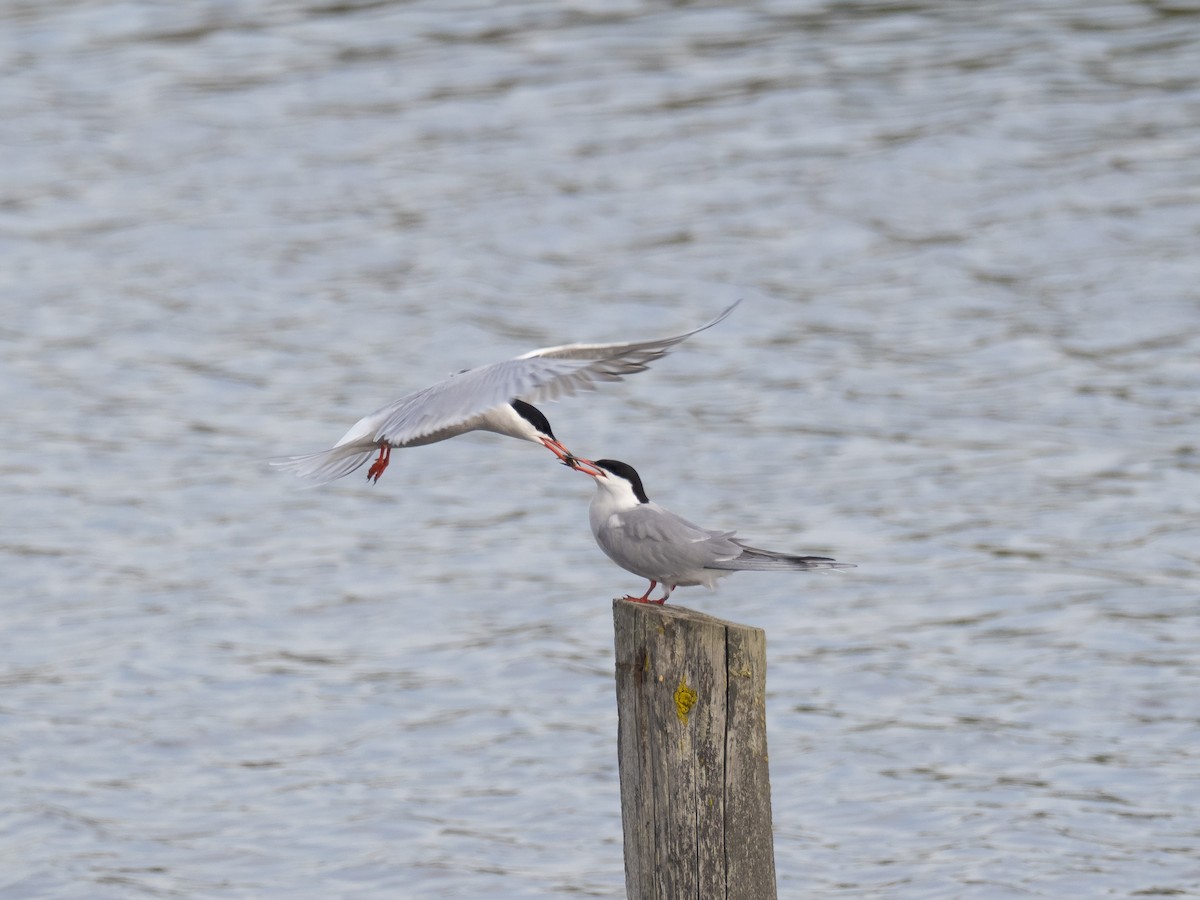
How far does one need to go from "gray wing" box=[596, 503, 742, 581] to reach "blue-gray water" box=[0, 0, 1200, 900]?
3.08 meters

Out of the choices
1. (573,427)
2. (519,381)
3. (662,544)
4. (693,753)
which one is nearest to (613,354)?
(519,381)

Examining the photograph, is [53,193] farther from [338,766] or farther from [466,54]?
[338,766]

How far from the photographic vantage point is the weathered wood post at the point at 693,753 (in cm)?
514

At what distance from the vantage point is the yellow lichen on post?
516cm

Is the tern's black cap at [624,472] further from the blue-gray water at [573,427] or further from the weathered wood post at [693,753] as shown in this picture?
the blue-gray water at [573,427]

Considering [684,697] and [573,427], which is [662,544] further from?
[573,427]

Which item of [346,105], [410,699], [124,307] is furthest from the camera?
[346,105]

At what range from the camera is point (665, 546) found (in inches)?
224

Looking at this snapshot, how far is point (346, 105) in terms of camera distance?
20625 mm

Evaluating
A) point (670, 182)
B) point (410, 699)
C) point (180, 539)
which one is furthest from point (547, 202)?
point (410, 699)

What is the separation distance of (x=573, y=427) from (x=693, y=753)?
8.70 m

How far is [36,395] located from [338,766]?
6.33 metres

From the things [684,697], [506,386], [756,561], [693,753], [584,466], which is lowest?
[693,753]

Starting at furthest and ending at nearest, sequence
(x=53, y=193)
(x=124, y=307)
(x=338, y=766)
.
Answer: (x=53, y=193) < (x=124, y=307) < (x=338, y=766)
